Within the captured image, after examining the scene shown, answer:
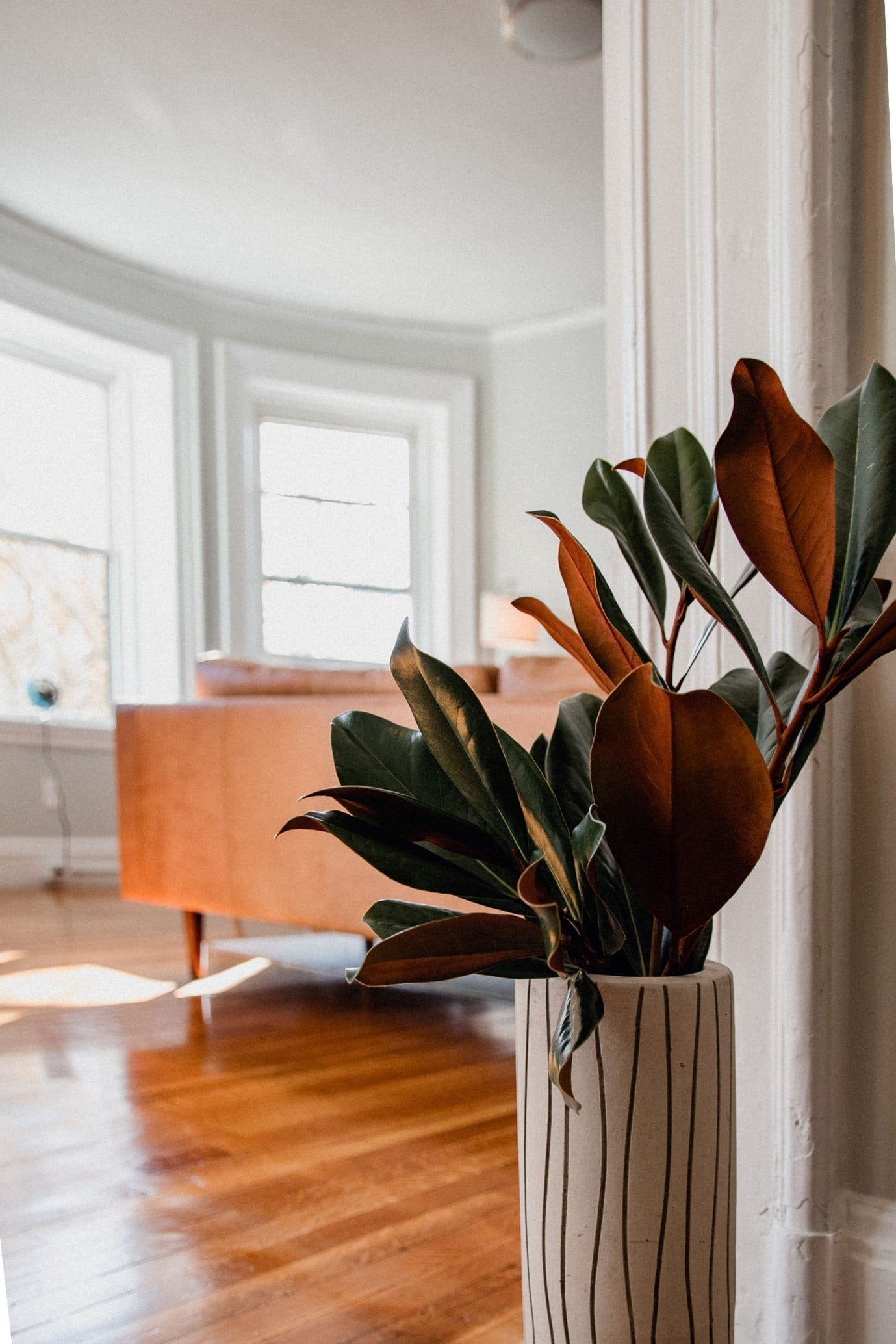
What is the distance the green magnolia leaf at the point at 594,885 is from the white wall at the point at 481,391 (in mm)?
4863

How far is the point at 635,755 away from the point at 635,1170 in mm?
334

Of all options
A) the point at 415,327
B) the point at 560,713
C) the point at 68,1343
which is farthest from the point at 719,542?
the point at 415,327

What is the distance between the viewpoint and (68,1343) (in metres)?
1.16

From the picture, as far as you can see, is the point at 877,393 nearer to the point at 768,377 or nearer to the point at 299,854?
the point at 768,377

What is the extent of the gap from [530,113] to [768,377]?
4141mm

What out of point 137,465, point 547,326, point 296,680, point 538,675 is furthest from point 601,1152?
point 547,326

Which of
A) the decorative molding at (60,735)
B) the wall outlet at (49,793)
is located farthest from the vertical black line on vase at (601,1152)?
the wall outlet at (49,793)

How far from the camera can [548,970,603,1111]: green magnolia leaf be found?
75 centimetres

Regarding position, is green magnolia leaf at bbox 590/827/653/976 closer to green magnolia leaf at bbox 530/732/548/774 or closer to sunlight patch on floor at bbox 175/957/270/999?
green magnolia leaf at bbox 530/732/548/774

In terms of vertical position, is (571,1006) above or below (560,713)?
below

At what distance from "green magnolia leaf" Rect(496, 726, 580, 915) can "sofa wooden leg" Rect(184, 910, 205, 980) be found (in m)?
2.34

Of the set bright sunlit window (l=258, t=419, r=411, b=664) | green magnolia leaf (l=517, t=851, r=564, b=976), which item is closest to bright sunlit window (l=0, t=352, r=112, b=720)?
bright sunlit window (l=258, t=419, r=411, b=664)

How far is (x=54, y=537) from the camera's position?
5598 millimetres

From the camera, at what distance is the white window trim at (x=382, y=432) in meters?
6.14
